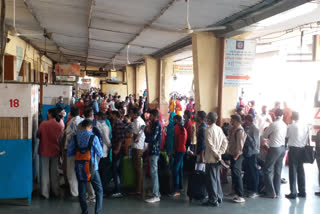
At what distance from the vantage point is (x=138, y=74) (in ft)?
62.6

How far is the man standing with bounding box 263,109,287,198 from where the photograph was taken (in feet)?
18.0

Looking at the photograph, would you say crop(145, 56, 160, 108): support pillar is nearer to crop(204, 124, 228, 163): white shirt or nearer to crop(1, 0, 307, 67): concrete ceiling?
crop(1, 0, 307, 67): concrete ceiling

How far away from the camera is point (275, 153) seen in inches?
217

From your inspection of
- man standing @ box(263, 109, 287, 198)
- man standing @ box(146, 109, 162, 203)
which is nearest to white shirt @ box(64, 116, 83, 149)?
man standing @ box(146, 109, 162, 203)

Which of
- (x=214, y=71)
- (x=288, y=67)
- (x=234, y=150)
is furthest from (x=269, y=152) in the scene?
(x=288, y=67)

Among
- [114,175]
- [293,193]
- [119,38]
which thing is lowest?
[293,193]

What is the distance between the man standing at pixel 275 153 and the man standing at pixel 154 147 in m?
2.08

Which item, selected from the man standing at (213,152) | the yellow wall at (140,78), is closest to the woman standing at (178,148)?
the man standing at (213,152)

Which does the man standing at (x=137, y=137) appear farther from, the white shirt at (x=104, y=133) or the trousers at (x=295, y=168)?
the trousers at (x=295, y=168)

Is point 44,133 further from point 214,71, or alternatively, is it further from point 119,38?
point 119,38

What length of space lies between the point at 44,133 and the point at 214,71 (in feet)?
13.6

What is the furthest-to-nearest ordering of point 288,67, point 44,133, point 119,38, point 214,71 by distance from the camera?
point 288,67 → point 119,38 → point 214,71 → point 44,133

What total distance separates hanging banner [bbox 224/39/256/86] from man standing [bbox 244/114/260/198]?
4.96ft

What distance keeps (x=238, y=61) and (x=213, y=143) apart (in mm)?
2705
